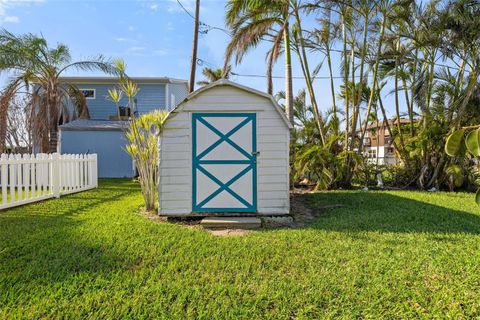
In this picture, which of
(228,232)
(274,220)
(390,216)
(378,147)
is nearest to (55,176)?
(228,232)

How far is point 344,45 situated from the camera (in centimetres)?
992

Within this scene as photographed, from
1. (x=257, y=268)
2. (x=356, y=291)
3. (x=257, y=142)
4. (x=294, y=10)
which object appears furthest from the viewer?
(x=294, y=10)

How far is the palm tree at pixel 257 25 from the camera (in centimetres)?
865

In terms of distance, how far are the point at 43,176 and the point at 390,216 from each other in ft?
26.9

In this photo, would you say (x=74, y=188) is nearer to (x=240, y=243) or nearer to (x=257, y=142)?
(x=257, y=142)

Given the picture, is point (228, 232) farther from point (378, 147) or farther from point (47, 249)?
point (378, 147)

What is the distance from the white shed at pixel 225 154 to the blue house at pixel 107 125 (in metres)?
7.23

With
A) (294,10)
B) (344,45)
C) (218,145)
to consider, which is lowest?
(218,145)

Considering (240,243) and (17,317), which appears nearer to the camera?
(17,317)

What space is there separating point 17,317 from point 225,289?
5.81 feet

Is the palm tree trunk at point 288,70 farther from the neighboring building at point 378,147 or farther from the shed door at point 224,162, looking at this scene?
the neighboring building at point 378,147

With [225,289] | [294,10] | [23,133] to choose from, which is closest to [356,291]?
[225,289]

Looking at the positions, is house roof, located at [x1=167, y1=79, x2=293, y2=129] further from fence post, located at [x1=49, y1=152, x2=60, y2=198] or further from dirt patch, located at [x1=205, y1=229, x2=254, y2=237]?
fence post, located at [x1=49, y1=152, x2=60, y2=198]

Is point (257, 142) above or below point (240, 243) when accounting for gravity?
above
